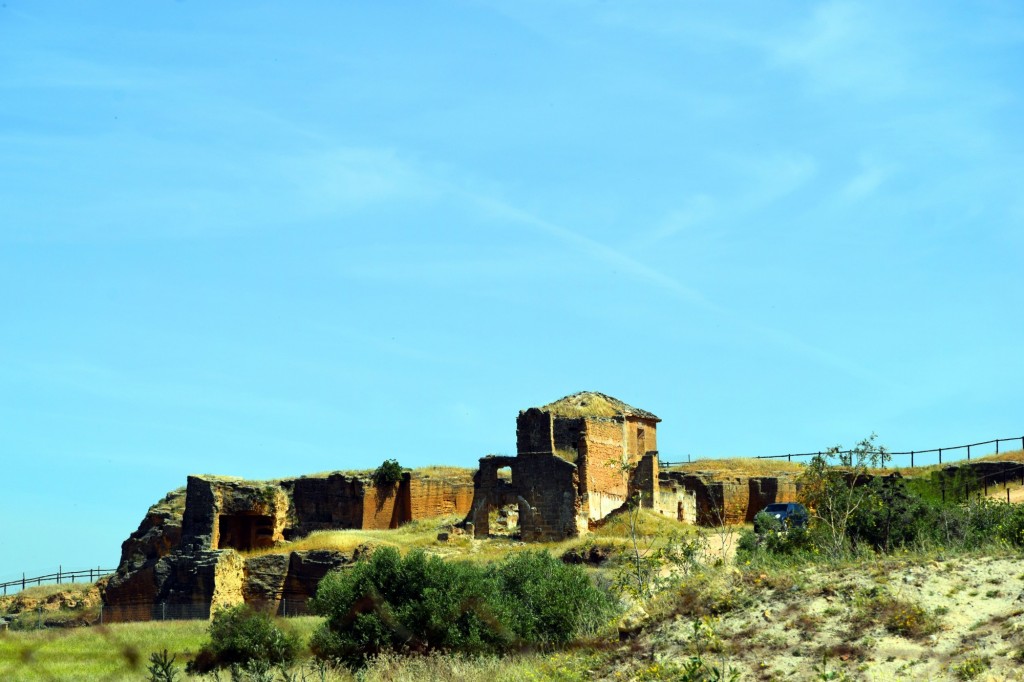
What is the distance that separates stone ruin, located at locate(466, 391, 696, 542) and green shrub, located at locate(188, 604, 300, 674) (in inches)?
681

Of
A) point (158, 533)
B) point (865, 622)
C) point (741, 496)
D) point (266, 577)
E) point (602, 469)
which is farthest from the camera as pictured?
point (158, 533)

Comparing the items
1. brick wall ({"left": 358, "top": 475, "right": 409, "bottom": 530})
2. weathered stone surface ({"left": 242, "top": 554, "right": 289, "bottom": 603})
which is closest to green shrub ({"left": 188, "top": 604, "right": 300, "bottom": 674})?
weathered stone surface ({"left": 242, "top": 554, "right": 289, "bottom": 603})

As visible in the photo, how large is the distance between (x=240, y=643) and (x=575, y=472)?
19.5m

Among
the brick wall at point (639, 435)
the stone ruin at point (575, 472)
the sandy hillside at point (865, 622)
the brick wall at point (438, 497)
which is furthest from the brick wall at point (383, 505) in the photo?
the sandy hillside at point (865, 622)

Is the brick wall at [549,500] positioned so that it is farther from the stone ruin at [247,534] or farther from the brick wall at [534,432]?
the stone ruin at [247,534]

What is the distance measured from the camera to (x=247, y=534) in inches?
1825

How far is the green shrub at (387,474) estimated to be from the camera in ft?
163

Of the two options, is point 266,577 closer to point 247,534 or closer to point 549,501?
point 247,534

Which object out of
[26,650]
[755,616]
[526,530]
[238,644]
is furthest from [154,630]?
[26,650]

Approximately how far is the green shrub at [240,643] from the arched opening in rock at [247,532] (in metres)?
19.9

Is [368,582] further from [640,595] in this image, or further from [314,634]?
[640,595]

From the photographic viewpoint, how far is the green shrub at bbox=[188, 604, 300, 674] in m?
23.2

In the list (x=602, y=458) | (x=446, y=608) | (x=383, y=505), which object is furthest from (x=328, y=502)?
(x=446, y=608)

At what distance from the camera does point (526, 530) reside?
41.8 metres
